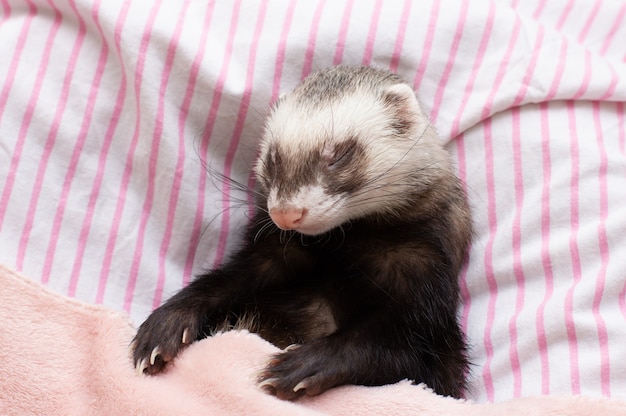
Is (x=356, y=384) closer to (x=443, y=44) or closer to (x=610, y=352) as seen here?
(x=610, y=352)

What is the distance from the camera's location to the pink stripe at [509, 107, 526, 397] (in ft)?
5.97

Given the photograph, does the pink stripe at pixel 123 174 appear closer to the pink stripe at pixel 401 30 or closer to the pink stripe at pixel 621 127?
the pink stripe at pixel 401 30

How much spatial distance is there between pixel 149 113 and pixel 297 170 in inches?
22.1

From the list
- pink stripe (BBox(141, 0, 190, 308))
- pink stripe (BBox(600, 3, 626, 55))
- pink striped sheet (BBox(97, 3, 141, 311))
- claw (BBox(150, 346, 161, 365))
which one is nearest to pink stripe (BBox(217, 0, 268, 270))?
pink stripe (BBox(141, 0, 190, 308))

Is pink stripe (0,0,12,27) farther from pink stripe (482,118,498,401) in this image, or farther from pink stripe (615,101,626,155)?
pink stripe (615,101,626,155)

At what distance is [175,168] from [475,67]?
90cm

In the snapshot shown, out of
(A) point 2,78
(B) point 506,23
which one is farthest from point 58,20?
(B) point 506,23

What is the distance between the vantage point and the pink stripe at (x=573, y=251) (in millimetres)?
1744

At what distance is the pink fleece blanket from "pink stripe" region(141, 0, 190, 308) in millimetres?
300

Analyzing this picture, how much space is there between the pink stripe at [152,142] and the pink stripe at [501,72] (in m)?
0.88

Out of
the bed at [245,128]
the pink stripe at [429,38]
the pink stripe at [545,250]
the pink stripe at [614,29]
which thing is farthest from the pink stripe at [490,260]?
the pink stripe at [614,29]

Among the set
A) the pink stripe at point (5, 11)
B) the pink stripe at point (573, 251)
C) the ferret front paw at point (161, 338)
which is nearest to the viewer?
the ferret front paw at point (161, 338)

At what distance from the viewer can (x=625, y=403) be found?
5.21 feet

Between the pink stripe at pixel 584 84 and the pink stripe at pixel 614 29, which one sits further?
the pink stripe at pixel 614 29
